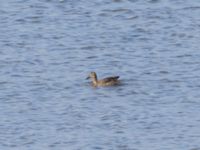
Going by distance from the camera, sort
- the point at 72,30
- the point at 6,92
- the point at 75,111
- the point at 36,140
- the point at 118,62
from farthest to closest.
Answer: the point at 72,30 < the point at 118,62 < the point at 6,92 < the point at 75,111 < the point at 36,140

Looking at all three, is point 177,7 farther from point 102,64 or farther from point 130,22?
point 102,64

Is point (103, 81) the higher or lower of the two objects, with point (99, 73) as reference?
higher

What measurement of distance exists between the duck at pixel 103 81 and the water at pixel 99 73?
0.10 m

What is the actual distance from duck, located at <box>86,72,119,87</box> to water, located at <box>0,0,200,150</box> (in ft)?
0.34

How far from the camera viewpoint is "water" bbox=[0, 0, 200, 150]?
16.7 m

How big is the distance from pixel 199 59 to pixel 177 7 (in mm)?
4332

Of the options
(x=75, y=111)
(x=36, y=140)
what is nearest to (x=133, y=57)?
(x=75, y=111)

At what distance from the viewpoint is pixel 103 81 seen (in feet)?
65.5

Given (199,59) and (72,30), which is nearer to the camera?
(199,59)

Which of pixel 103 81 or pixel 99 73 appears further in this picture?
pixel 99 73

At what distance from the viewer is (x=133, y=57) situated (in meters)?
21.2

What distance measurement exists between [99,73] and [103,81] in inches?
34.4

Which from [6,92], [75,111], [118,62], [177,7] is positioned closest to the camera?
[75,111]

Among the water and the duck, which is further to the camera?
the duck
